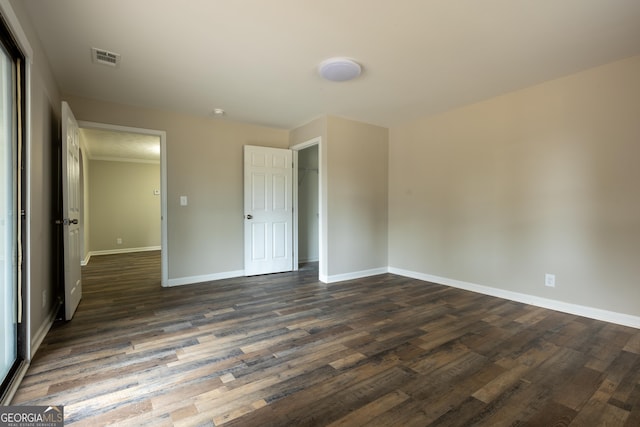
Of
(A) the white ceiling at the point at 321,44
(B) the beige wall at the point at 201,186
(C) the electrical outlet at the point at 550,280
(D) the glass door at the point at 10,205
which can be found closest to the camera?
(D) the glass door at the point at 10,205

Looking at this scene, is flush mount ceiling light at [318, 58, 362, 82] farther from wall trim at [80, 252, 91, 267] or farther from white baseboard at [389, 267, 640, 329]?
wall trim at [80, 252, 91, 267]

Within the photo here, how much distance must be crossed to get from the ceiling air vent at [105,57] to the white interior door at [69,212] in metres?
0.52

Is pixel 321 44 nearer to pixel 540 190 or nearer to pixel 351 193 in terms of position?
pixel 351 193

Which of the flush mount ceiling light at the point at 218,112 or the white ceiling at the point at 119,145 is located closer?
the flush mount ceiling light at the point at 218,112

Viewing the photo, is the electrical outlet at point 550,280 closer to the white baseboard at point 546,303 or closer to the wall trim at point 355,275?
the white baseboard at point 546,303

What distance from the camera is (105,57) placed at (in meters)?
2.60

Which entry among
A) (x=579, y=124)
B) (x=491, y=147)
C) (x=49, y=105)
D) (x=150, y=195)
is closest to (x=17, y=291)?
(x=49, y=105)

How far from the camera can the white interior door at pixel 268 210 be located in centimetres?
456

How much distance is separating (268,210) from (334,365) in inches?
A: 121

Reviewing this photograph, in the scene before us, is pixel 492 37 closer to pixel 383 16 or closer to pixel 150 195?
pixel 383 16

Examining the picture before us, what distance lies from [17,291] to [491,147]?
455cm

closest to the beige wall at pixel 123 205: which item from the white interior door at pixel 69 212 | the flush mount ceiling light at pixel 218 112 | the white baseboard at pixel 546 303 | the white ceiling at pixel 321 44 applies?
the white ceiling at pixel 321 44

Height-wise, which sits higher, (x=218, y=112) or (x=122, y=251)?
(x=218, y=112)

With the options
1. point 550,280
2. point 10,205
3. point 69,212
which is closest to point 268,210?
point 69,212
